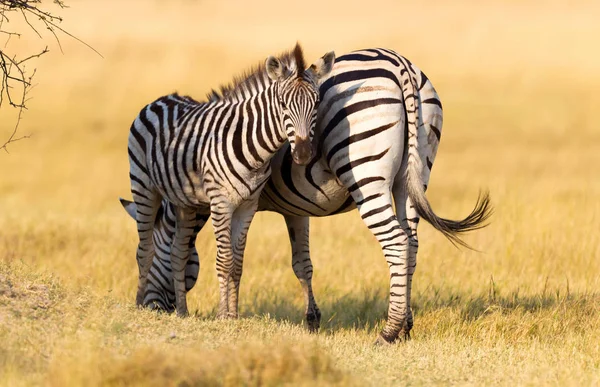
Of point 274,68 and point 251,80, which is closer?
point 274,68

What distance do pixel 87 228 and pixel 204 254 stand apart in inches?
96.3

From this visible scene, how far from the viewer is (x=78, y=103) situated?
28.1 metres

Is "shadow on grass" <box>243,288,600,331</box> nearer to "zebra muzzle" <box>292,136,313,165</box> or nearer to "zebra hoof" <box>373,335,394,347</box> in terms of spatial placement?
"zebra hoof" <box>373,335,394,347</box>

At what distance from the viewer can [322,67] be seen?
26.3ft

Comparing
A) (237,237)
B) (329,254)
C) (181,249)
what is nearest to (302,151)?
(237,237)

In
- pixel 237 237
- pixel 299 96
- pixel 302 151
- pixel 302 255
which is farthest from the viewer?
pixel 302 255

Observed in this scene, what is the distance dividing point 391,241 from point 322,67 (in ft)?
5.70

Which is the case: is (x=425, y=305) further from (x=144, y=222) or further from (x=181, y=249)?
(x=144, y=222)

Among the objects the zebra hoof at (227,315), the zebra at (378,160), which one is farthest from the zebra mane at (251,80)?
the zebra hoof at (227,315)

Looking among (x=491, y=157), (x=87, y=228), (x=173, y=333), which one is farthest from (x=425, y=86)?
(x=491, y=157)

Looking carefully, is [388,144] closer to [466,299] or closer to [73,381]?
[466,299]

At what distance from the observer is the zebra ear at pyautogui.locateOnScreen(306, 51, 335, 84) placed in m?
8.00

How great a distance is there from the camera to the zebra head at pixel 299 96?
24.8 feet

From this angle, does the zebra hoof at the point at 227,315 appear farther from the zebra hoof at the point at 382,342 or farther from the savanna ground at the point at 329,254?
the zebra hoof at the point at 382,342
